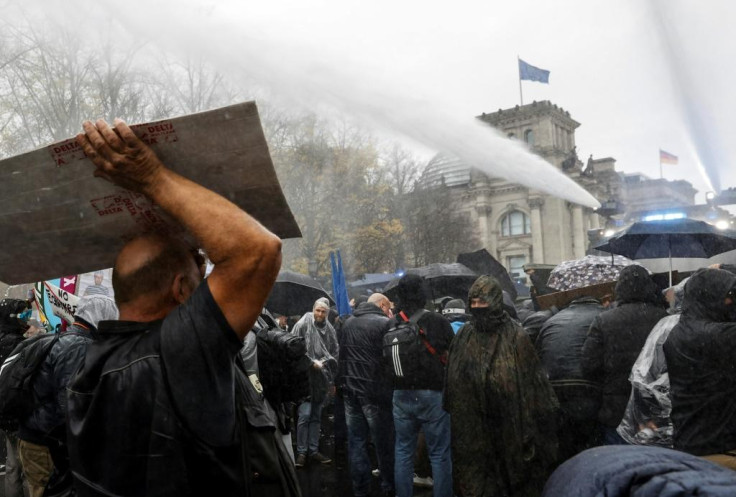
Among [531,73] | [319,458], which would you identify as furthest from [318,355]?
[531,73]

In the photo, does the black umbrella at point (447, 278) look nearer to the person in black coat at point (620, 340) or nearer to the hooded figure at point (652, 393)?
the person in black coat at point (620, 340)

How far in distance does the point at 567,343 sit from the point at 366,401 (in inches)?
92.8

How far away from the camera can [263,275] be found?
5.09 ft

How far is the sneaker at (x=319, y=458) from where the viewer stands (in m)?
8.05

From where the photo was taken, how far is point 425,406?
5.43 meters

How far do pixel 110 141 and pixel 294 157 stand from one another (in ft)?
84.3

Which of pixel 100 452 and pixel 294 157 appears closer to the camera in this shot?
pixel 100 452

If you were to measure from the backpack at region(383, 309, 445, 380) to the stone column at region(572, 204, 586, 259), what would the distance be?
4931cm

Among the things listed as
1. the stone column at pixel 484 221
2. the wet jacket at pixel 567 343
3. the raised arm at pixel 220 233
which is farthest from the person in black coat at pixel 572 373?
the stone column at pixel 484 221

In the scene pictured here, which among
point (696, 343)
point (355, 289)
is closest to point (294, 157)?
point (355, 289)

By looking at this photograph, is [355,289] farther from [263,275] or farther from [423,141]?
[263,275]

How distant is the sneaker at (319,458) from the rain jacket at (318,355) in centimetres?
78

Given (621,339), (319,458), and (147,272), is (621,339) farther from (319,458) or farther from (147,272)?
(319,458)

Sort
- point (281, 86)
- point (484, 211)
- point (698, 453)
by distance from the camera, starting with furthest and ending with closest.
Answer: point (484, 211) < point (281, 86) < point (698, 453)
